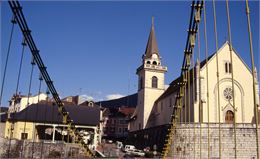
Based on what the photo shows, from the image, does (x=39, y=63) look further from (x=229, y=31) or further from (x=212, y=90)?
(x=212, y=90)

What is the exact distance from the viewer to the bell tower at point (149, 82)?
192 feet

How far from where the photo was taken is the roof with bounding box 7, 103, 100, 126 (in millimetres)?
43000

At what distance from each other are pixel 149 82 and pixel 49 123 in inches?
851

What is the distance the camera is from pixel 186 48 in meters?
20.5

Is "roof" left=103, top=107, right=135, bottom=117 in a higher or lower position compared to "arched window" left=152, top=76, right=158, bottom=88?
lower

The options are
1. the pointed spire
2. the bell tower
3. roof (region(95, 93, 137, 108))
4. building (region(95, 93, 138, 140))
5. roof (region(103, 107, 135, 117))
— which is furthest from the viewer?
roof (region(95, 93, 137, 108))

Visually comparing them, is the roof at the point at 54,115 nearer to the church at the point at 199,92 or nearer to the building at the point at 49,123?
the building at the point at 49,123

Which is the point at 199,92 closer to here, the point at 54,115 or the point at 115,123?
the point at 54,115

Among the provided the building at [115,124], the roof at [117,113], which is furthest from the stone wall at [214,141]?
the roof at [117,113]

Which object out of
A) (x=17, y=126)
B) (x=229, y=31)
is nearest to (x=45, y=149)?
(x=17, y=126)

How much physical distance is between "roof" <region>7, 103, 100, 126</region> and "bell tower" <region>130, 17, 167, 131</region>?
483 inches

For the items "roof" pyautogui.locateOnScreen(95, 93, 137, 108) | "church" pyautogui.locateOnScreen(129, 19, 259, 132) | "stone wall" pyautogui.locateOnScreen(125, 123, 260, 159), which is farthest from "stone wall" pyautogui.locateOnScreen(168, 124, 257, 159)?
"roof" pyautogui.locateOnScreen(95, 93, 137, 108)

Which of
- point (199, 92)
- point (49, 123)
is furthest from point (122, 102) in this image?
point (199, 92)

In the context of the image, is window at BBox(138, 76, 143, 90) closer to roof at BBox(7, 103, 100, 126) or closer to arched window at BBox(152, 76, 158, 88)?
arched window at BBox(152, 76, 158, 88)
